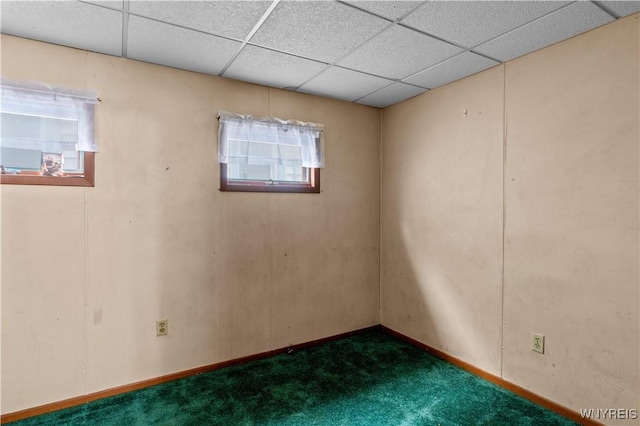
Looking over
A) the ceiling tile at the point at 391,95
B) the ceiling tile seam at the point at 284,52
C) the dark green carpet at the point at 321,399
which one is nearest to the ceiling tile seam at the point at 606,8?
the ceiling tile at the point at 391,95

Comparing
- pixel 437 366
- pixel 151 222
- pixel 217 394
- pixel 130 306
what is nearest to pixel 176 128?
pixel 151 222

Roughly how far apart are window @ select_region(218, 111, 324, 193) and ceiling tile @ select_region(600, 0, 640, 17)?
202cm

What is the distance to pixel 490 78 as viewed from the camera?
2.46 meters

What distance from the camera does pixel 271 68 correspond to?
2.45m

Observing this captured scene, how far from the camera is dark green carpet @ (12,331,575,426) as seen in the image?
6.64ft

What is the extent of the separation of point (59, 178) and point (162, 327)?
1217 millimetres

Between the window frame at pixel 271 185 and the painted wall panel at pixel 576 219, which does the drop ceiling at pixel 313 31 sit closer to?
the painted wall panel at pixel 576 219

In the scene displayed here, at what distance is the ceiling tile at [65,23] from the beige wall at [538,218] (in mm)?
2402

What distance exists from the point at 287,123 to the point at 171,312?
178 cm

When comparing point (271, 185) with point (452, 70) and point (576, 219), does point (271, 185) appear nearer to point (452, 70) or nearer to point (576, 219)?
point (452, 70)

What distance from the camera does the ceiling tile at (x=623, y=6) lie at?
1662 mm

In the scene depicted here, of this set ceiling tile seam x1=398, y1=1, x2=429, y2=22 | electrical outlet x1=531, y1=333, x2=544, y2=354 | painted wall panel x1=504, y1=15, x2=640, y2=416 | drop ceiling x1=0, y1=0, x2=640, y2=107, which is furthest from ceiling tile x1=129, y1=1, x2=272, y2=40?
electrical outlet x1=531, y1=333, x2=544, y2=354

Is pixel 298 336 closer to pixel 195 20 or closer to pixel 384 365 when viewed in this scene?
pixel 384 365

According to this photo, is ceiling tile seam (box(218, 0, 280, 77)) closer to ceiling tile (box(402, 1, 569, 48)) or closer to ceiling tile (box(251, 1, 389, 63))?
ceiling tile (box(251, 1, 389, 63))
